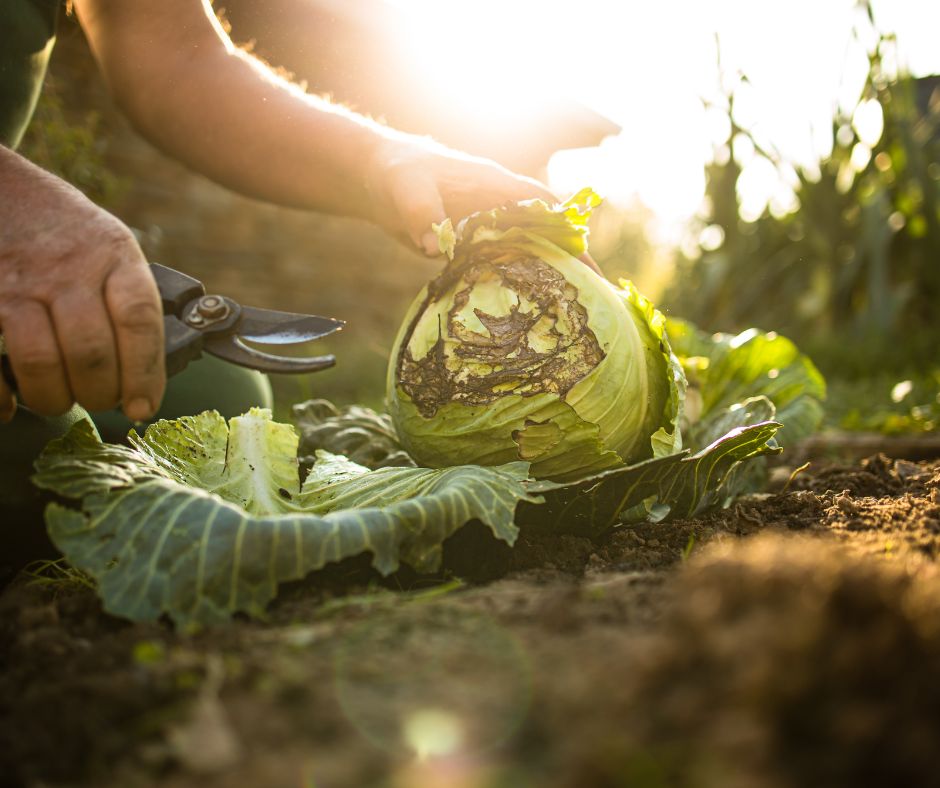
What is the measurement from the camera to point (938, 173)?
8.13m

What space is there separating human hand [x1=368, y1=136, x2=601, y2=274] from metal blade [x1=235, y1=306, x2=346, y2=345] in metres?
0.60

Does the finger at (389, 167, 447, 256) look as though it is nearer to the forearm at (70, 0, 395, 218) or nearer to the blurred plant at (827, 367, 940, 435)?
the forearm at (70, 0, 395, 218)

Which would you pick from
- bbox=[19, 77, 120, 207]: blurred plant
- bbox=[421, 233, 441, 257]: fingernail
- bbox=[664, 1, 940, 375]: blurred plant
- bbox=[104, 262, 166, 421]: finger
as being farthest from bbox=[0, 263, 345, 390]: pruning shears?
bbox=[664, 1, 940, 375]: blurred plant

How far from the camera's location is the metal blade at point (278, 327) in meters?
1.99

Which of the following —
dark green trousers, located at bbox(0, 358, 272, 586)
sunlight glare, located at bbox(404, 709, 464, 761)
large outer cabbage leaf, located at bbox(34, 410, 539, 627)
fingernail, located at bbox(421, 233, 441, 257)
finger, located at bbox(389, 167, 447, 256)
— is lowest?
dark green trousers, located at bbox(0, 358, 272, 586)

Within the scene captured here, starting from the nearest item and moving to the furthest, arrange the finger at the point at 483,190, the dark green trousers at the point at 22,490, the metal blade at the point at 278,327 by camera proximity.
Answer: the metal blade at the point at 278,327, the dark green trousers at the point at 22,490, the finger at the point at 483,190

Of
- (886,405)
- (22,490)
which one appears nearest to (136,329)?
(22,490)

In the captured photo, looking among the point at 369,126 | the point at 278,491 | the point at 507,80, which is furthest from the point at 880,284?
the point at 278,491

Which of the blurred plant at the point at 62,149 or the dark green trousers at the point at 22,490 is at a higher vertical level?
the blurred plant at the point at 62,149

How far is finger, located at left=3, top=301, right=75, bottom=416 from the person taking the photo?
1.65m

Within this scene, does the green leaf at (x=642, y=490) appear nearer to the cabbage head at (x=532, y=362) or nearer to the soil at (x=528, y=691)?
the cabbage head at (x=532, y=362)

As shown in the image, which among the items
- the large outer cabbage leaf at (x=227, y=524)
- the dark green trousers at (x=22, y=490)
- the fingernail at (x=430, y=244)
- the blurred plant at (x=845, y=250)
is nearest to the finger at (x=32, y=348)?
the large outer cabbage leaf at (x=227, y=524)

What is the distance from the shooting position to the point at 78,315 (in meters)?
1.66

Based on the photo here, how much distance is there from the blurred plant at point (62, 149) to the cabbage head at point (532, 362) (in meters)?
3.17
